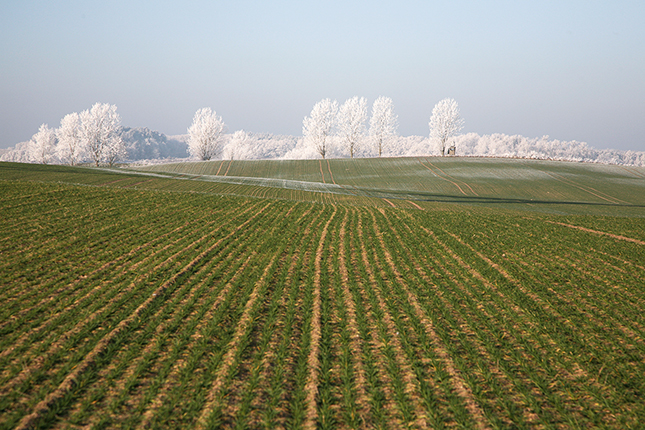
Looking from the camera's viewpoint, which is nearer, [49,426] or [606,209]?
[49,426]

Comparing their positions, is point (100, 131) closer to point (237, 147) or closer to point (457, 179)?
point (237, 147)

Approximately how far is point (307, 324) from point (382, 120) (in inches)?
4060

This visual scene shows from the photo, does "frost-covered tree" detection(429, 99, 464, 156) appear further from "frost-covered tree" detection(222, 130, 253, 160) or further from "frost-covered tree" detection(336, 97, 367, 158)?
"frost-covered tree" detection(222, 130, 253, 160)

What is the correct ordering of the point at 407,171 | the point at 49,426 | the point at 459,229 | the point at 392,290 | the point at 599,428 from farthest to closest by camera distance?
the point at 407,171 → the point at 459,229 → the point at 392,290 → the point at 599,428 → the point at 49,426

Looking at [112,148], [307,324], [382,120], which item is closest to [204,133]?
[112,148]

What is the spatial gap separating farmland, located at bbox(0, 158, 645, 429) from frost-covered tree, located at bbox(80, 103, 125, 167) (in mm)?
87788

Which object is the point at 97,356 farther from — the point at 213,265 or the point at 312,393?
the point at 213,265

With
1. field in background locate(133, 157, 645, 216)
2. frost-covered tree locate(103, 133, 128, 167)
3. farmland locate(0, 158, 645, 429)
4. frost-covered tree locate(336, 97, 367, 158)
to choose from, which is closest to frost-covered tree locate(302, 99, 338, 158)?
frost-covered tree locate(336, 97, 367, 158)

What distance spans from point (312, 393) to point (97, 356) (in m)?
5.29

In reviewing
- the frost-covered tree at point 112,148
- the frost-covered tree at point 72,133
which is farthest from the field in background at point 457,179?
the frost-covered tree at point 72,133

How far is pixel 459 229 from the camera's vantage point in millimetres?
25062

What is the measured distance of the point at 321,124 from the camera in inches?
4114

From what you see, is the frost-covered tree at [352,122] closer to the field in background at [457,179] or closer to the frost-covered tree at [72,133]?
the field in background at [457,179]

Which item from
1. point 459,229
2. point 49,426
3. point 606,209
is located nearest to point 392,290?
point 49,426
